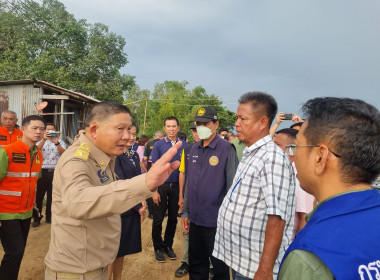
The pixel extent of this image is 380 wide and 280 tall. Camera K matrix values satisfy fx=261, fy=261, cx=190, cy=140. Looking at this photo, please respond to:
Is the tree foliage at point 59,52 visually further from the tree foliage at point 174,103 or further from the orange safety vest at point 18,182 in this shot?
the orange safety vest at point 18,182

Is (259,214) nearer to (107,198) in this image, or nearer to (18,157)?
(107,198)

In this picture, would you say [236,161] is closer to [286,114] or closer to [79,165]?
Answer: [286,114]

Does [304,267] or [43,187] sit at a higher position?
[304,267]

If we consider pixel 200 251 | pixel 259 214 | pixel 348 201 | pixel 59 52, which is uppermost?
pixel 59 52

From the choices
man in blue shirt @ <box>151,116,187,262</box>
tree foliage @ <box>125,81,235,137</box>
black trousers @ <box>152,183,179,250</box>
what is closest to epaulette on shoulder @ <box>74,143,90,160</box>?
man in blue shirt @ <box>151,116,187,262</box>

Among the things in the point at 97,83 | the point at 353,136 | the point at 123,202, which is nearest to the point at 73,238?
the point at 123,202

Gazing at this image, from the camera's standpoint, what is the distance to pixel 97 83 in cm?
2330

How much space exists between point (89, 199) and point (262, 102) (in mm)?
1698

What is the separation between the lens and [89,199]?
4.13 feet

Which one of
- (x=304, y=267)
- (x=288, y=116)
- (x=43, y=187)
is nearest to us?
(x=304, y=267)

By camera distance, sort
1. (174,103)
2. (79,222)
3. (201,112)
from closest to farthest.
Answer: (79,222) < (201,112) < (174,103)

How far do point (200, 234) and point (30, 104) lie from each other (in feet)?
38.3

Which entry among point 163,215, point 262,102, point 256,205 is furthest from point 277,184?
point 163,215

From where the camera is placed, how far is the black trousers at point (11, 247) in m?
2.97
